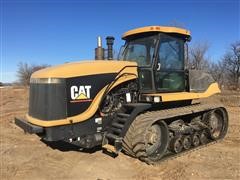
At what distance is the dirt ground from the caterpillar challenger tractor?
0.35m

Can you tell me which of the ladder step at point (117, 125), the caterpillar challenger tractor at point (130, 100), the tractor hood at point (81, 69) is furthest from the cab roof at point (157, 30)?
the ladder step at point (117, 125)

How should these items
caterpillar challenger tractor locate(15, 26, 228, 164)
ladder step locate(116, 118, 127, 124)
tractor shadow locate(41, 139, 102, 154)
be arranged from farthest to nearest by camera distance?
tractor shadow locate(41, 139, 102, 154) → ladder step locate(116, 118, 127, 124) → caterpillar challenger tractor locate(15, 26, 228, 164)

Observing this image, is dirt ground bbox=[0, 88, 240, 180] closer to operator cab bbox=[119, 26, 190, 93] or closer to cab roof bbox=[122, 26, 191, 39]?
operator cab bbox=[119, 26, 190, 93]

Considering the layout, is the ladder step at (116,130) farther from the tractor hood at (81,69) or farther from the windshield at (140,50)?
the windshield at (140,50)

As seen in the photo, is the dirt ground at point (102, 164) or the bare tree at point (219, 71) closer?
the dirt ground at point (102, 164)

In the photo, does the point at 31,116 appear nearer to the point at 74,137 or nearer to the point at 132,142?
the point at 74,137

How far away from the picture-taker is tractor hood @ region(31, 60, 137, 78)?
19.0 feet

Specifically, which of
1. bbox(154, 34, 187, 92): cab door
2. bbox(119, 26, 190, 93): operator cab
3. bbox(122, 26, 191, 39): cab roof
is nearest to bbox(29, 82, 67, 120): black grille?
bbox(119, 26, 190, 93): operator cab

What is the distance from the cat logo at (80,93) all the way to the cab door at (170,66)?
178 cm

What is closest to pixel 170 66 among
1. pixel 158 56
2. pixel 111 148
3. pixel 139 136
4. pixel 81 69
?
pixel 158 56

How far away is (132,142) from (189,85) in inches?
106

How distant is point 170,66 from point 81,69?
2494 mm

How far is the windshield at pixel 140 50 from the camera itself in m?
7.17

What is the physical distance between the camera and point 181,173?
598 cm
